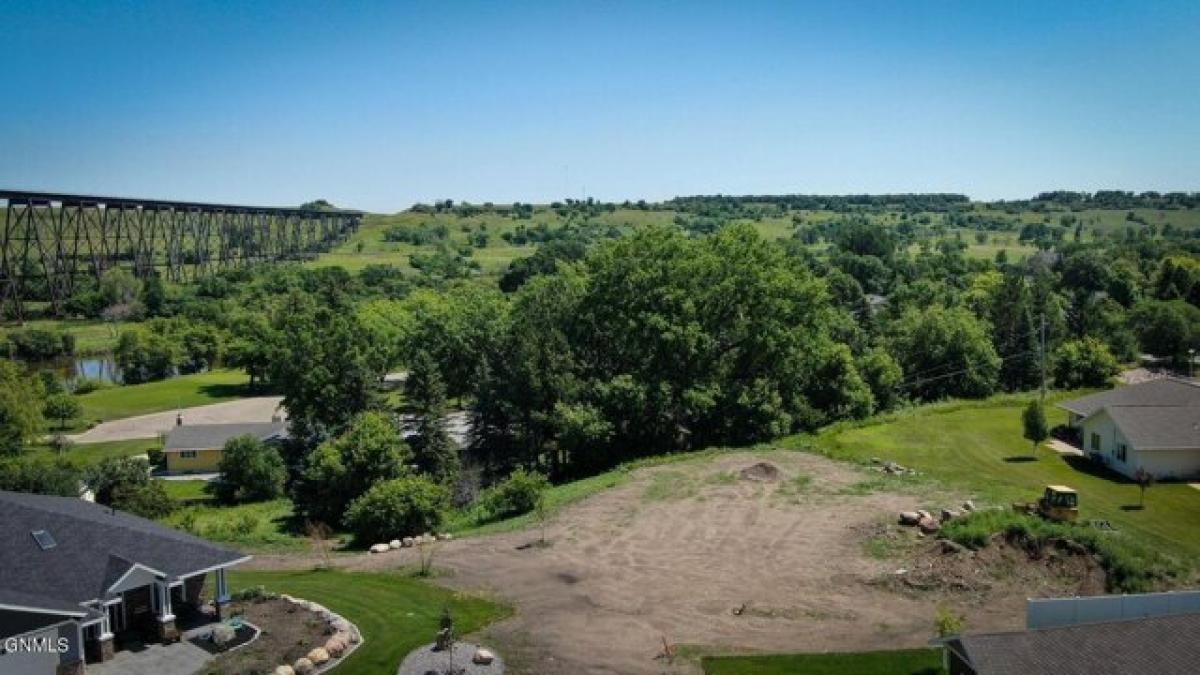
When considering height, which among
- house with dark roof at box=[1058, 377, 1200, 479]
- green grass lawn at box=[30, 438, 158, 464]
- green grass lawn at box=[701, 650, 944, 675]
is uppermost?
house with dark roof at box=[1058, 377, 1200, 479]

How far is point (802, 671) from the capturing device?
74.5 feet

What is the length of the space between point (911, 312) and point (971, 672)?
197ft

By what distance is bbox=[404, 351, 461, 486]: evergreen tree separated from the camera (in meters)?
46.9

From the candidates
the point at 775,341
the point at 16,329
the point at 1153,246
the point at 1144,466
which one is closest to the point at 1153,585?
the point at 1144,466

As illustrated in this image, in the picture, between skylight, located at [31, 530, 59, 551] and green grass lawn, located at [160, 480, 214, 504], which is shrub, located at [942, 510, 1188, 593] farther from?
green grass lawn, located at [160, 480, 214, 504]

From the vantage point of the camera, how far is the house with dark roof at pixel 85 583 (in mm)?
21656

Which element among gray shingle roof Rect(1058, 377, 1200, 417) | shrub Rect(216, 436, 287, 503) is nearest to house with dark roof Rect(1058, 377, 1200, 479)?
gray shingle roof Rect(1058, 377, 1200, 417)

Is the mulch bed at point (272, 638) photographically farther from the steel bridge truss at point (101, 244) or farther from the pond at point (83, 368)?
the steel bridge truss at point (101, 244)

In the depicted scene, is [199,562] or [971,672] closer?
[971,672]

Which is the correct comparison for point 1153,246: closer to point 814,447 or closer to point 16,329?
point 814,447

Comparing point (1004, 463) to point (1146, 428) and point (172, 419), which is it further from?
point (172, 419)

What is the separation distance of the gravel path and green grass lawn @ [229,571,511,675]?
38261mm

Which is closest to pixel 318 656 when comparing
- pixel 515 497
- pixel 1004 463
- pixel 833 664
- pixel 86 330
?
pixel 833 664

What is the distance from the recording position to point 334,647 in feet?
77.9
